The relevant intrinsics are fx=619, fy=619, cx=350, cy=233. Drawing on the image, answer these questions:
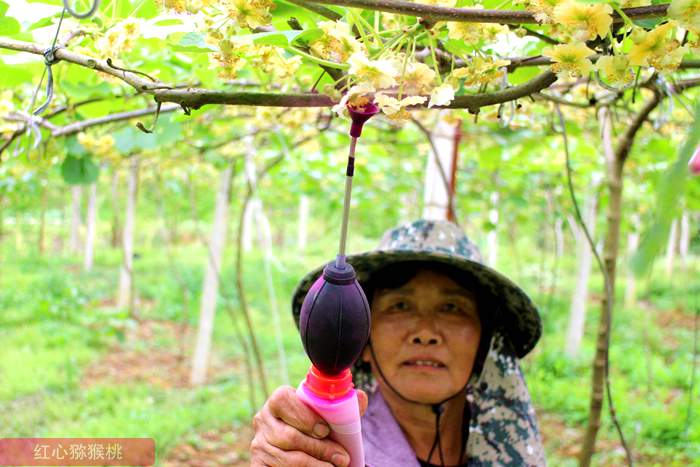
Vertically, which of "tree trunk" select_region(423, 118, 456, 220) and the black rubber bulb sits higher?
"tree trunk" select_region(423, 118, 456, 220)

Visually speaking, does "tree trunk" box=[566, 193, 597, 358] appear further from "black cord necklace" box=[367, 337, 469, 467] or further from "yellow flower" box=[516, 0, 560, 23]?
"yellow flower" box=[516, 0, 560, 23]

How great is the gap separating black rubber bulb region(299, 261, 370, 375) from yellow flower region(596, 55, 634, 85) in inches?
11.4

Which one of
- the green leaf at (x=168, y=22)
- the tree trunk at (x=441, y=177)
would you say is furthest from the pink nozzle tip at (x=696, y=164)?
the tree trunk at (x=441, y=177)

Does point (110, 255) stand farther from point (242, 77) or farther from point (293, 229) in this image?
point (242, 77)

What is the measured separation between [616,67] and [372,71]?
23cm

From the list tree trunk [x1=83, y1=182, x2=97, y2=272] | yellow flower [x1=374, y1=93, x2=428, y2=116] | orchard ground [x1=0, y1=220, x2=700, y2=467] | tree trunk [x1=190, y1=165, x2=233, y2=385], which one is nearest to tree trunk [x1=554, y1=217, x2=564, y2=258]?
orchard ground [x1=0, y1=220, x2=700, y2=467]

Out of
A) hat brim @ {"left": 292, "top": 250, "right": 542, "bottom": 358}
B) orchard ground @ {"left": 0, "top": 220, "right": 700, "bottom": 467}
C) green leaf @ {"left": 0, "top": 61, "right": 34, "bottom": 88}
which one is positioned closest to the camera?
green leaf @ {"left": 0, "top": 61, "right": 34, "bottom": 88}

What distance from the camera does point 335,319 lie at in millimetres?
525

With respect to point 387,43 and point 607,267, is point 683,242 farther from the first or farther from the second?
point 387,43

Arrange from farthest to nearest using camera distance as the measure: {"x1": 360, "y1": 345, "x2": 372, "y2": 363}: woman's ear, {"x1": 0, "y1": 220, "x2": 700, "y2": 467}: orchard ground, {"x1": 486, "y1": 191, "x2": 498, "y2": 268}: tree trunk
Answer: {"x1": 486, "y1": 191, "x2": 498, "y2": 268}: tree trunk → {"x1": 0, "y1": 220, "x2": 700, "y2": 467}: orchard ground → {"x1": 360, "y1": 345, "x2": 372, "y2": 363}: woman's ear

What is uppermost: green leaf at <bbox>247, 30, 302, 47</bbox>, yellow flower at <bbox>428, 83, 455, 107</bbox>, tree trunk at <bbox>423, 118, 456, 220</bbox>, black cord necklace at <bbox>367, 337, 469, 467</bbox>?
tree trunk at <bbox>423, 118, 456, 220</bbox>

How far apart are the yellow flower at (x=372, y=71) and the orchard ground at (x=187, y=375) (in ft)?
4.33

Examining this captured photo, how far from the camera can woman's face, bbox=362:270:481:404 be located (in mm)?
1229

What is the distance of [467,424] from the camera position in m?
1.40
